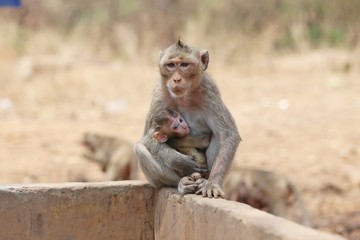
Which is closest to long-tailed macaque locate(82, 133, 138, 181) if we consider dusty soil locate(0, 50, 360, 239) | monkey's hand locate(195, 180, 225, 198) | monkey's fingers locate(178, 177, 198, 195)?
dusty soil locate(0, 50, 360, 239)

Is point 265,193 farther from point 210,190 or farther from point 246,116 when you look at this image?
point 246,116

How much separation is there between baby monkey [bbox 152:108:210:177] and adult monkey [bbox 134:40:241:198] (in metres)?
0.05

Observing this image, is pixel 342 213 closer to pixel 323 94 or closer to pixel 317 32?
pixel 323 94

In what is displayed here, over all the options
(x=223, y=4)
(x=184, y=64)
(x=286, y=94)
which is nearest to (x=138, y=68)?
(x=286, y=94)

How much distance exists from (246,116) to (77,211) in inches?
409

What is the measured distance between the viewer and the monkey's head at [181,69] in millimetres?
6203

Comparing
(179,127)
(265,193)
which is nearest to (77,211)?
(179,127)

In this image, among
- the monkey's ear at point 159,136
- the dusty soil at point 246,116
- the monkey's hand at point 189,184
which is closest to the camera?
the monkey's hand at point 189,184

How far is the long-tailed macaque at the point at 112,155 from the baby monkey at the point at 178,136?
216 inches

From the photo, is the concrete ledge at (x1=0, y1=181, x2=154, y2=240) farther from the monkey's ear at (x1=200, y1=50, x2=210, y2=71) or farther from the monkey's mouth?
the monkey's ear at (x1=200, y1=50, x2=210, y2=71)

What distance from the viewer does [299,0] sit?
27.4m

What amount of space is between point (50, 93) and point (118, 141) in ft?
23.9

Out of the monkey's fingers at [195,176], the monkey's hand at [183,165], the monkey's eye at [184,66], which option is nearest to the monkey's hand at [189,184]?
the monkey's fingers at [195,176]

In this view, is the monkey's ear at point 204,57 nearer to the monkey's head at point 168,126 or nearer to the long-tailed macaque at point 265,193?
the monkey's head at point 168,126
